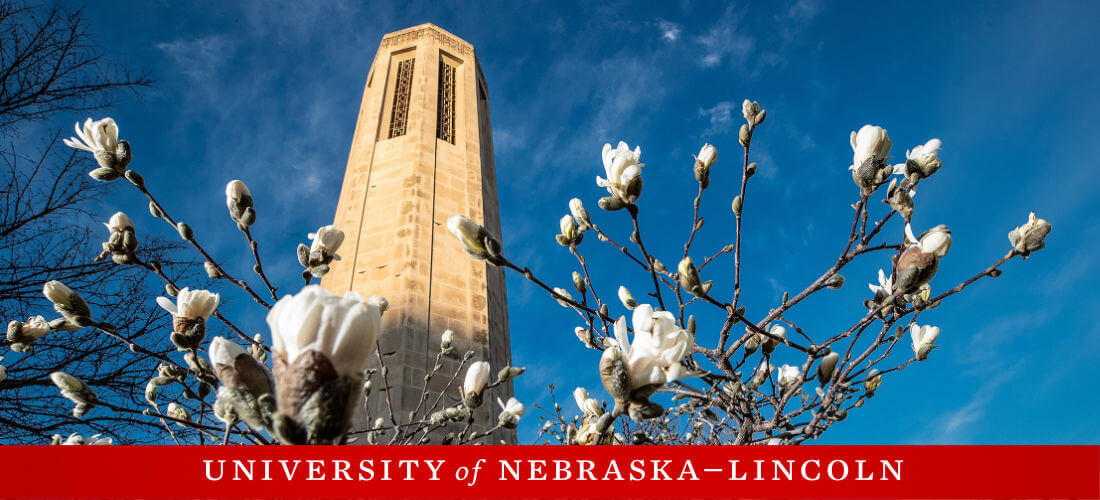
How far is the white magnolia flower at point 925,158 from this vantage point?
1.42 m

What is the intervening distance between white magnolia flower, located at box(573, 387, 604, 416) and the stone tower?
3.48 metres

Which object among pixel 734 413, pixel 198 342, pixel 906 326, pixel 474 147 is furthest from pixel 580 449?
pixel 474 147

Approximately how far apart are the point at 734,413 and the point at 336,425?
138 centimetres

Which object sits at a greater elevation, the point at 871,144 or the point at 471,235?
the point at 871,144

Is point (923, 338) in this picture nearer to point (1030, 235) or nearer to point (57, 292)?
point (1030, 235)

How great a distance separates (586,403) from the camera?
1.92m

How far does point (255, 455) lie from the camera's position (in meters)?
1.23

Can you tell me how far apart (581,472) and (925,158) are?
117cm

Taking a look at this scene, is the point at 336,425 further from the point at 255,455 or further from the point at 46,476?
the point at 46,476

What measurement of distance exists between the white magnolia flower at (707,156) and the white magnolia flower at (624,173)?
208 millimetres

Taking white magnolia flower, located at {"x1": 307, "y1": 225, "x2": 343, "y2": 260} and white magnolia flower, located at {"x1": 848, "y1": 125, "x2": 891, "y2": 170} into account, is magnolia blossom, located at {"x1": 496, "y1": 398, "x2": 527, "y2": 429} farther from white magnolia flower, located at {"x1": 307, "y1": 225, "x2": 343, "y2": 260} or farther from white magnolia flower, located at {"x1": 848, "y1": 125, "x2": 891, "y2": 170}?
white magnolia flower, located at {"x1": 848, "y1": 125, "x2": 891, "y2": 170}

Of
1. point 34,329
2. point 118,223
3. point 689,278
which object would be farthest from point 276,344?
point 34,329

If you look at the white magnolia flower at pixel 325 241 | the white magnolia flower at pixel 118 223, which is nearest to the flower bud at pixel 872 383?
the white magnolia flower at pixel 325 241

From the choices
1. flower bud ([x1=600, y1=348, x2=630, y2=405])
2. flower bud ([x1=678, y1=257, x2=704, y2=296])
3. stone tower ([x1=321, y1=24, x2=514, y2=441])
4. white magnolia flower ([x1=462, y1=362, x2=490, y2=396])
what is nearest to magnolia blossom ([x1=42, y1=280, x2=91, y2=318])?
white magnolia flower ([x1=462, y1=362, x2=490, y2=396])
